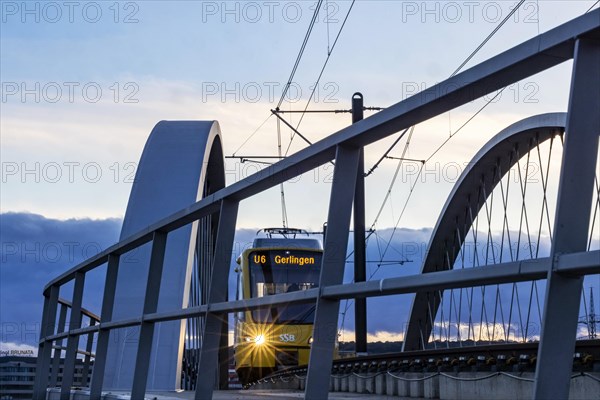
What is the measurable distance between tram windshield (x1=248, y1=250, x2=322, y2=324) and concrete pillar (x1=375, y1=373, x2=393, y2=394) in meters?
8.60

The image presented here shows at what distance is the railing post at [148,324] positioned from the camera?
575 cm

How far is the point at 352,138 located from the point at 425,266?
21649mm

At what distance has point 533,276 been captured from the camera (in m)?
2.31

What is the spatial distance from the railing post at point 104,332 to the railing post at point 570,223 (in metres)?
4.93

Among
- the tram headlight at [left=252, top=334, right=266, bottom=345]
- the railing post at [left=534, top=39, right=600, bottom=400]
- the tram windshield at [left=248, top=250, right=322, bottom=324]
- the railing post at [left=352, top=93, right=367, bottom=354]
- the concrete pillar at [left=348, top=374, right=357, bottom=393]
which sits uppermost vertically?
the railing post at [left=352, top=93, right=367, bottom=354]

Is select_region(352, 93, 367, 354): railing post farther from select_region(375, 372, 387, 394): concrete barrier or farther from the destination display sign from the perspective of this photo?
select_region(375, 372, 387, 394): concrete barrier

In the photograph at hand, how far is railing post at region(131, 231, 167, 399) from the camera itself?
18.9ft

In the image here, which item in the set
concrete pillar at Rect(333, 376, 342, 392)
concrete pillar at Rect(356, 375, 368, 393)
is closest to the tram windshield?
concrete pillar at Rect(333, 376, 342, 392)

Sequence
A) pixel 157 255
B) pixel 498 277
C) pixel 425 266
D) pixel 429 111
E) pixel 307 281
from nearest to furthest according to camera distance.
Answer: pixel 498 277 → pixel 429 111 → pixel 157 255 → pixel 307 281 → pixel 425 266

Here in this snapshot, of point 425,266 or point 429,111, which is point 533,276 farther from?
point 425,266

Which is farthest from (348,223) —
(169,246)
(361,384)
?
(169,246)

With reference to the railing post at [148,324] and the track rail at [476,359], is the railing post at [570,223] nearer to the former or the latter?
the railing post at [148,324]

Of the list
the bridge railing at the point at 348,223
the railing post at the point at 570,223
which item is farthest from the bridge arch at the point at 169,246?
the railing post at the point at 570,223

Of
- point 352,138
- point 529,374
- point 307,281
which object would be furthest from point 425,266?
point 352,138
